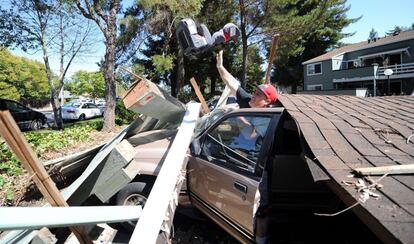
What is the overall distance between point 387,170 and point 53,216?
1962 millimetres

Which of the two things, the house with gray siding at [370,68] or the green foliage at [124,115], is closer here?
the green foliage at [124,115]

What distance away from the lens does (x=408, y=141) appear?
2379 mm

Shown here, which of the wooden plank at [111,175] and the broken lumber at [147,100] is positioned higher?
the broken lumber at [147,100]

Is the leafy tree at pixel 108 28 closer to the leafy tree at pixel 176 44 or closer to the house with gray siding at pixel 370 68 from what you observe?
the leafy tree at pixel 176 44

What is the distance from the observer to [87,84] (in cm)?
5269

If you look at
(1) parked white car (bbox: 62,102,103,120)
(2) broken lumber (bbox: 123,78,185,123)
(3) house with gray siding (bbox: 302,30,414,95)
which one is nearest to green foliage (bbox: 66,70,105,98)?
(1) parked white car (bbox: 62,102,103,120)

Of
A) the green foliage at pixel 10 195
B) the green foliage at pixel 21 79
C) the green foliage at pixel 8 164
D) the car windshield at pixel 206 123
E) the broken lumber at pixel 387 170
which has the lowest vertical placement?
the green foliage at pixel 10 195

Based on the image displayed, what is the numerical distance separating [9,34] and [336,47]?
35139 millimetres

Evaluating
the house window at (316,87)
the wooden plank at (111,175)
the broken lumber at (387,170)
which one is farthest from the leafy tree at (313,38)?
the broken lumber at (387,170)

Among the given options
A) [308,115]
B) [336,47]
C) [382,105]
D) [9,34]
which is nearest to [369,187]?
[308,115]

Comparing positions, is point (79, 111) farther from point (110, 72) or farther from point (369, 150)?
point (369, 150)

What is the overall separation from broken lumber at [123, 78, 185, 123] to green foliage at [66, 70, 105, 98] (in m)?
44.0

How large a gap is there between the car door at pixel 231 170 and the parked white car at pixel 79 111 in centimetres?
2186

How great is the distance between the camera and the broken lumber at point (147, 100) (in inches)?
162
